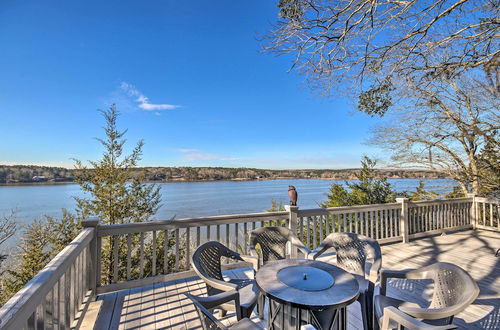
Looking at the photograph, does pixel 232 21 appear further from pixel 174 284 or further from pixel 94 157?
pixel 174 284

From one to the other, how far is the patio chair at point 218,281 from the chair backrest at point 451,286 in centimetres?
130

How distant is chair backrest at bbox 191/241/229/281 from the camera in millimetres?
1988

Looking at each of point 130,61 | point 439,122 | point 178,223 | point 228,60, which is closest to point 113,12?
point 130,61

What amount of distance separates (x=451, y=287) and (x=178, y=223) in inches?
112

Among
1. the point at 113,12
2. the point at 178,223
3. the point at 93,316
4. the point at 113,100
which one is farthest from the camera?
the point at 113,100

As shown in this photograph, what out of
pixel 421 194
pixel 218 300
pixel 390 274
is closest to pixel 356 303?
pixel 390 274

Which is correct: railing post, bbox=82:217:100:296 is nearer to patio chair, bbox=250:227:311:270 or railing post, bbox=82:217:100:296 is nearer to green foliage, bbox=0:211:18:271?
patio chair, bbox=250:227:311:270

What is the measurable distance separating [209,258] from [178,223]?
113 centimetres

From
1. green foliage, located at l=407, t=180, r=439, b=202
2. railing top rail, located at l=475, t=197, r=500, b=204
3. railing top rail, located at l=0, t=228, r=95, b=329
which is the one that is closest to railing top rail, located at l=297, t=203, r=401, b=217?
railing top rail, located at l=475, t=197, r=500, b=204

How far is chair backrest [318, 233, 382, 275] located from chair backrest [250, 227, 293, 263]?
1.56 feet

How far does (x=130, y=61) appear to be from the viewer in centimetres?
808

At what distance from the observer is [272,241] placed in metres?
2.83

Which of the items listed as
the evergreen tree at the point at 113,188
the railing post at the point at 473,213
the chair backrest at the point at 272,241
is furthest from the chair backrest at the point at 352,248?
the evergreen tree at the point at 113,188

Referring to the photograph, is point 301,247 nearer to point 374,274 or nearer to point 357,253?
point 357,253
